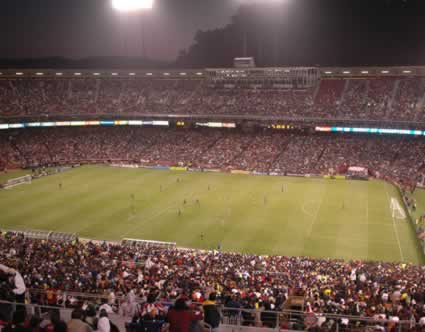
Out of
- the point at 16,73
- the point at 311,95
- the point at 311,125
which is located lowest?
the point at 311,125

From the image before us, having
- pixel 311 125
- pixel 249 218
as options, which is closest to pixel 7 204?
pixel 249 218

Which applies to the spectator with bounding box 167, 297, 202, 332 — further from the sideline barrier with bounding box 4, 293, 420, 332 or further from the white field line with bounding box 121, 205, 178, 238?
the white field line with bounding box 121, 205, 178, 238

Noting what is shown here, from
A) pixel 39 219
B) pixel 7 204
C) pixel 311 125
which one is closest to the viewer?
pixel 39 219

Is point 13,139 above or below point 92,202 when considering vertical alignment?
above

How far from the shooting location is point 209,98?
258ft

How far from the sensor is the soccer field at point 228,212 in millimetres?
34500

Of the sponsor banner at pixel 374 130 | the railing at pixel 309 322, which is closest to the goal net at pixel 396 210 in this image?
the sponsor banner at pixel 374 130

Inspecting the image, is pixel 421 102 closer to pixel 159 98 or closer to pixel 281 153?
pixel 281 153

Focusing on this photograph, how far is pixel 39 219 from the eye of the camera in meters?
40.7

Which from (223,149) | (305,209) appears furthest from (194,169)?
(305,209)

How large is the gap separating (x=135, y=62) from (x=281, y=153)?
4058 centimetres

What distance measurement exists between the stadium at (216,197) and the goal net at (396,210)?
29cm

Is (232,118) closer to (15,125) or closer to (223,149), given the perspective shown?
(223,149)

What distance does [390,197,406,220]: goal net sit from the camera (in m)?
41.2
